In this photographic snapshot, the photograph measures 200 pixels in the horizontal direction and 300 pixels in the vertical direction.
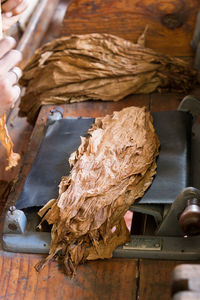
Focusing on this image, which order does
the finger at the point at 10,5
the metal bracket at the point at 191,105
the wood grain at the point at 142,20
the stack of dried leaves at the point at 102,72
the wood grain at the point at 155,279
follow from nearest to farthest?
the wood grain at the point at 155,279 → the finger at the point at 10,5 → the metal bracket at the point at 191,105 → the stack of dried leaves at the point at 102,72 → the wood grain at the point at 142,20

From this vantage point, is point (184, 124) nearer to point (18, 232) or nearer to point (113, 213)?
point (113, 213)

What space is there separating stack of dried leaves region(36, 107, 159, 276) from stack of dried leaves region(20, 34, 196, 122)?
18.8 inches

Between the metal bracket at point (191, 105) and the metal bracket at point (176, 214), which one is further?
the metal bracket at point (191, 105)

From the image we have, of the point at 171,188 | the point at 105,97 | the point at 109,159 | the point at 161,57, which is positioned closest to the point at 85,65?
the point at 105,97

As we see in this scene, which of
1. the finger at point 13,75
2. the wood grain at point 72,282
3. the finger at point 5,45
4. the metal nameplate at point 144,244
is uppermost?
the finger at point 5,45

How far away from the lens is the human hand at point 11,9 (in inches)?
56.2

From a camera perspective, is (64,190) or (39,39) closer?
(64,190)

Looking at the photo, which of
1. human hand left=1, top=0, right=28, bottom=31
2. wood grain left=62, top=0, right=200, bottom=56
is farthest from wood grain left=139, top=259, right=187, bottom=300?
wood grain left=62, top=0, right=200, bottom=56

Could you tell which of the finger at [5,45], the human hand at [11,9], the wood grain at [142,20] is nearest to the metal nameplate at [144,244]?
the finger at [5,45]

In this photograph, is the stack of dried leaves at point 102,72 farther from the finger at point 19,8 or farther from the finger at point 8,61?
the finger at point 8,61

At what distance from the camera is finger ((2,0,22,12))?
1.42m

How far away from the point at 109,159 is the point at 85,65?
0.67 meters

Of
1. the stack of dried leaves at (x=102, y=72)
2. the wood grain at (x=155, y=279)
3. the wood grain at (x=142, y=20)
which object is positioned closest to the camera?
the wood grain at (x=155, y=279)

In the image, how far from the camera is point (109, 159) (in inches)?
53.3
